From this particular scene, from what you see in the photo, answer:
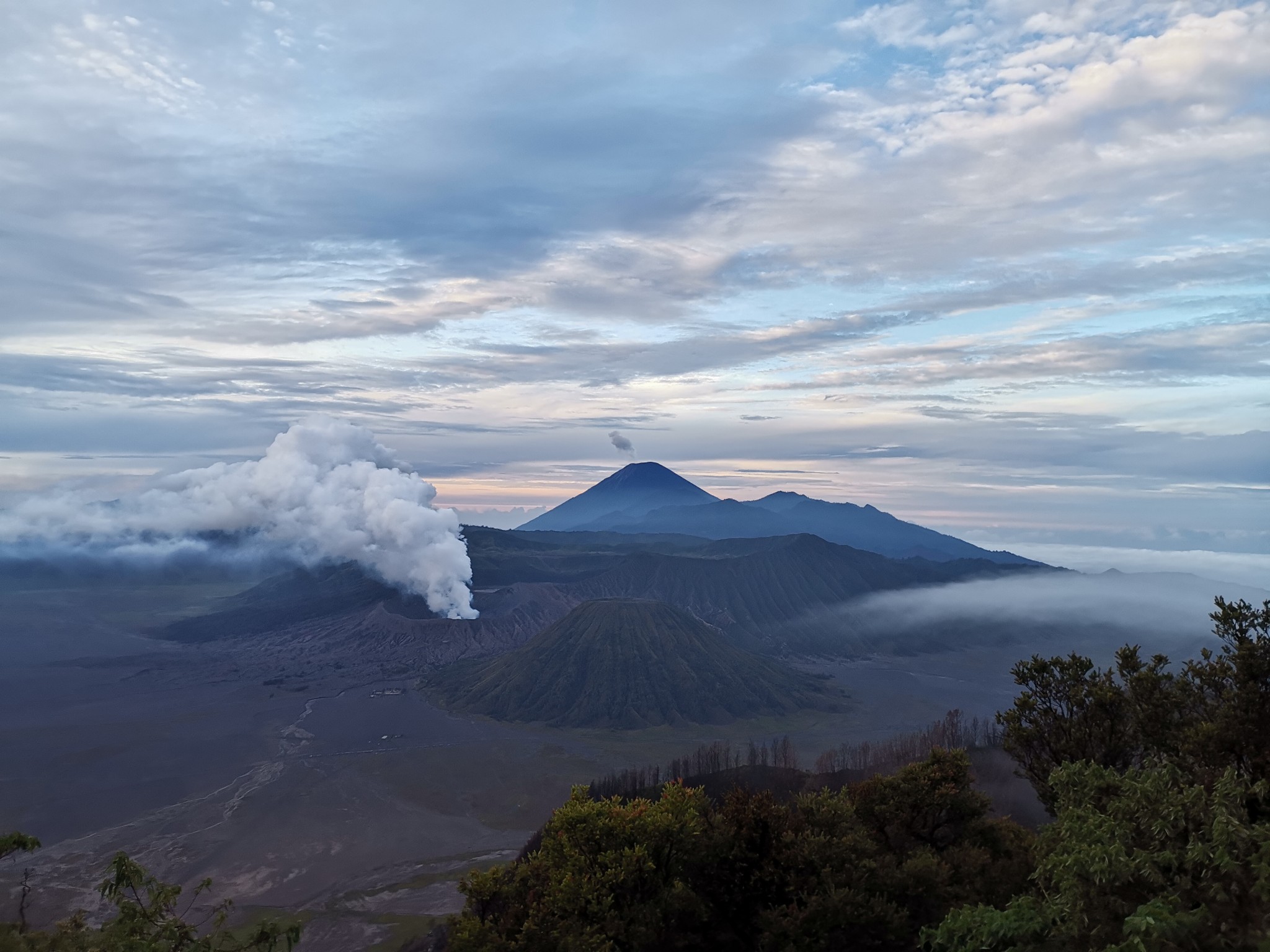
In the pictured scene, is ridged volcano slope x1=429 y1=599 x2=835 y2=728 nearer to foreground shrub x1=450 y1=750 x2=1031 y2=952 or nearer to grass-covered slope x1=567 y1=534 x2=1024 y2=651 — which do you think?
grass-covered slope x1=567 y1=534 x2=1024 y2=651

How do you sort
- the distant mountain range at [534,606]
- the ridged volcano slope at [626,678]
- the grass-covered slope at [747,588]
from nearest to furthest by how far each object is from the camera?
1. the ridged volcano slope at [626,678]
2. the distant mountain range at [534,606]
3. the grass-covered slope at [747,588]

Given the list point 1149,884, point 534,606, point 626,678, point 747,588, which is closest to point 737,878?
point 1149,884

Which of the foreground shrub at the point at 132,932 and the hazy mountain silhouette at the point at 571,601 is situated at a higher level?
the foreground shrub at the point at 132,932

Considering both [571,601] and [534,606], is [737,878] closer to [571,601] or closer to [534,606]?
[534,606]

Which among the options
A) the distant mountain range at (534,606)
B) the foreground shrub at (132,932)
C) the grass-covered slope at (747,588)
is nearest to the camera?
the foreground shrub at (132,932)

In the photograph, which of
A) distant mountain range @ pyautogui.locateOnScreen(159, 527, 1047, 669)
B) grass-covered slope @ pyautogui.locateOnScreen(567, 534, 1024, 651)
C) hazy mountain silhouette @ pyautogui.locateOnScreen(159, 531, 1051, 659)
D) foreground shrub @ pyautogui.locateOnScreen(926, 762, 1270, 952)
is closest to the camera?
foreground shrub @ pyautogui.locateOnScreen(926, 762, 1270, 952)

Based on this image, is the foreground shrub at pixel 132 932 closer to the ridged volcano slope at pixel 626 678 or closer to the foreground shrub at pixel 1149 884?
the foreground shrub at pixel 1149 884

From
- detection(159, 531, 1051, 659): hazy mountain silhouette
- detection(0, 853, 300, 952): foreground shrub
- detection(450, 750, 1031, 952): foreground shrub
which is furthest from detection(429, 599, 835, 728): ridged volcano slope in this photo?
detection(0, 853, 300, 952): foreground shrub

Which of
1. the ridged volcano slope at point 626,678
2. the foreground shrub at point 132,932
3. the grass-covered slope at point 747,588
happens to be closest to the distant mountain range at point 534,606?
the grass-covered slope at point 747,588
